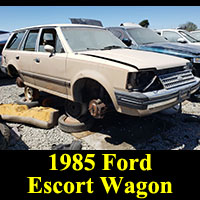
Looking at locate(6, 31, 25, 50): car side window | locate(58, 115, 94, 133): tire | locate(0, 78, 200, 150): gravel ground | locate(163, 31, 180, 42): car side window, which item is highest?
locate(163, 31, 180, 42): car side window

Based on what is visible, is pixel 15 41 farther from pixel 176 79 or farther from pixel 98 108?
pixel 176 79

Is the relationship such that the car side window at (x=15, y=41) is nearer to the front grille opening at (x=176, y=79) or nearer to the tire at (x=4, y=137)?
the tire at (x=4, y=137)

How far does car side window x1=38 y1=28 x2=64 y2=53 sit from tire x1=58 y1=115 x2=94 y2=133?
50.8 inches

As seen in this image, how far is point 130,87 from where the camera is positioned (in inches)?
100

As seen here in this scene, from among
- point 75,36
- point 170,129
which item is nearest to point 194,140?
point 170,129

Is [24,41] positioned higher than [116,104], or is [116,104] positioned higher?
[24,41]

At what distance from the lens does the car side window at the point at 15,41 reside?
15.9 feet

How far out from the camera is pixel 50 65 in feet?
11.8

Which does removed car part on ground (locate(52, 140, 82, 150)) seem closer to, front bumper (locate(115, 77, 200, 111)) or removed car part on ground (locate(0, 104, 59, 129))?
removed car part on ground (locate(0, 104, 59, 129))

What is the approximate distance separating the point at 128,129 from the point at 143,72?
1.29 meters

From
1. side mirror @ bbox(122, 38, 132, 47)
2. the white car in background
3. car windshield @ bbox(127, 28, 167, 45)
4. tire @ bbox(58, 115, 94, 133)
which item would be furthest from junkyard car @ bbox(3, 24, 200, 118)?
the white car in background

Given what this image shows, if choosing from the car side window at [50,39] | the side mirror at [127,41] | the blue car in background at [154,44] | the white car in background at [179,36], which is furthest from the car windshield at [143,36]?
the car side window at [50,39]

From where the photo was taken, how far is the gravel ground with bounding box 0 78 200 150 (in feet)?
10.3

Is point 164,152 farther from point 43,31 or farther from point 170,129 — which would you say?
point 43,31
